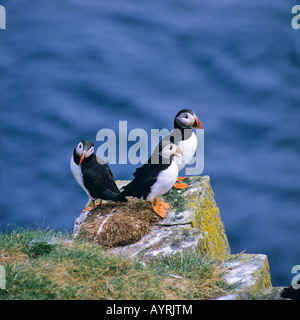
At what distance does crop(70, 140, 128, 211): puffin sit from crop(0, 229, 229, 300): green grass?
83 centimetres

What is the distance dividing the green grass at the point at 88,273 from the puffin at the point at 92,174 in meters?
0.83

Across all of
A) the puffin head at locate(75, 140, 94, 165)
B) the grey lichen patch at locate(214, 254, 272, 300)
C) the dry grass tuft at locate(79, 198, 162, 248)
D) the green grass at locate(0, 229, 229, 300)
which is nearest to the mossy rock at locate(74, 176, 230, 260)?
the dry grass tuft at locate(79, 198, 162, 248)

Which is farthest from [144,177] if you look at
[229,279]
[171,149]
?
[229,279]

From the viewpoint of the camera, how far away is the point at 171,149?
565cm

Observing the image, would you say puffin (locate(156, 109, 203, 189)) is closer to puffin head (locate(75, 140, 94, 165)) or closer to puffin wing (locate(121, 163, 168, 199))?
puffin wing (locate(121, 163, 168, 199))

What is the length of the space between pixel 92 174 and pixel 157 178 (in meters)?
0.73

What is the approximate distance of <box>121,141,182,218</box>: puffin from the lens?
5.49 meters

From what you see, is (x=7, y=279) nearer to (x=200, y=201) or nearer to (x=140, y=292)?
(x=140, y=292)

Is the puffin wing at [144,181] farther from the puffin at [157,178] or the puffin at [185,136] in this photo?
the puffin at [185,136]

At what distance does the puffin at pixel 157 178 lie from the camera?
5.49 metres

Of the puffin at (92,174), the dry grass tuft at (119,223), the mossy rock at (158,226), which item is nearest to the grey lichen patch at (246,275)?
the mossy rock at (158,226)

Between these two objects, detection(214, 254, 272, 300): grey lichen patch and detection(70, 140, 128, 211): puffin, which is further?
detection(70, 140, 128, 211): puffin

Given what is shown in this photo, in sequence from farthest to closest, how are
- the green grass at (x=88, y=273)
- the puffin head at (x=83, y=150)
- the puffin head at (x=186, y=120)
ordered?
the puffin head at (x=186, y=120) → the puffin head at (x=83, y=150) → the green grass at (x=88, y=273)
